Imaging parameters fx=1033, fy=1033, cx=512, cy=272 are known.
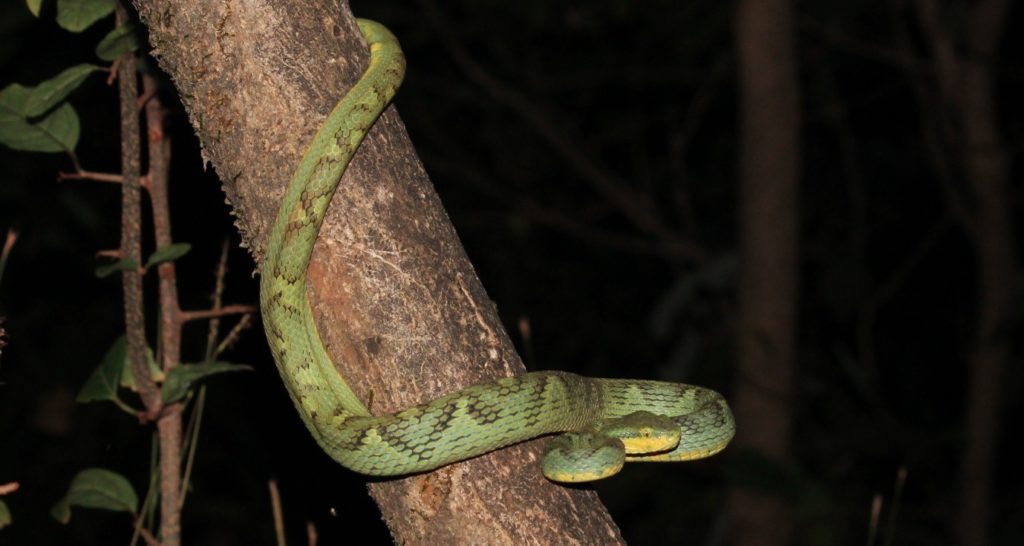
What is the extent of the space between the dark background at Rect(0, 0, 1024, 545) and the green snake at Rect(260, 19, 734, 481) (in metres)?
3.08

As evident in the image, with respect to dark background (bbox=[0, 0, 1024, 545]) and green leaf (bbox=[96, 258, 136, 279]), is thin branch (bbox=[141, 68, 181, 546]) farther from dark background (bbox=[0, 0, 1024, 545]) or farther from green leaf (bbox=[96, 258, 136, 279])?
dark background (bbox=[0, 0, 1024, 545])

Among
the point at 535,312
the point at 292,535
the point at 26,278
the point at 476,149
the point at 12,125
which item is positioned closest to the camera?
the point at 12,125

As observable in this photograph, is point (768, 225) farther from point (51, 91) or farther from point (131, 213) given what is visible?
point (51, 91)

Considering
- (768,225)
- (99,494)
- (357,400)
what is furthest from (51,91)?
(768,225)

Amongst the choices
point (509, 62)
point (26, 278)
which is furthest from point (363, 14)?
point (26, 278)

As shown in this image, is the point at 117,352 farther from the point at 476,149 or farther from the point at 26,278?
the point at 476,149

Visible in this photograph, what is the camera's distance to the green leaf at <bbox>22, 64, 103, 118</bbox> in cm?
276

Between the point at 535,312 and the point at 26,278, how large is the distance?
19.4 feet

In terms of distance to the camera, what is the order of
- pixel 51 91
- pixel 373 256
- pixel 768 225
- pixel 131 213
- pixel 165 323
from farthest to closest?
pixel 768 225 < pixel 165 323 < pixel 131 213 < pixel 51 91 < pixel 373 256

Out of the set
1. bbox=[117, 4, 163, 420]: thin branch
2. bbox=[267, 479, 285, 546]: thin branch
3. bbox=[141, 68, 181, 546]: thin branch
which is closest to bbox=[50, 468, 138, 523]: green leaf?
bbox=[141, 68, 181, 546]: thin branch

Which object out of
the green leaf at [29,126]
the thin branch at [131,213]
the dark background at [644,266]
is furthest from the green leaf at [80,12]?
the dark background at [644,266]

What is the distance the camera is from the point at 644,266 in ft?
42.5

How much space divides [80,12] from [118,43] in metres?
0.12

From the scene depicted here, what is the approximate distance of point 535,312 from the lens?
39.3 ft
